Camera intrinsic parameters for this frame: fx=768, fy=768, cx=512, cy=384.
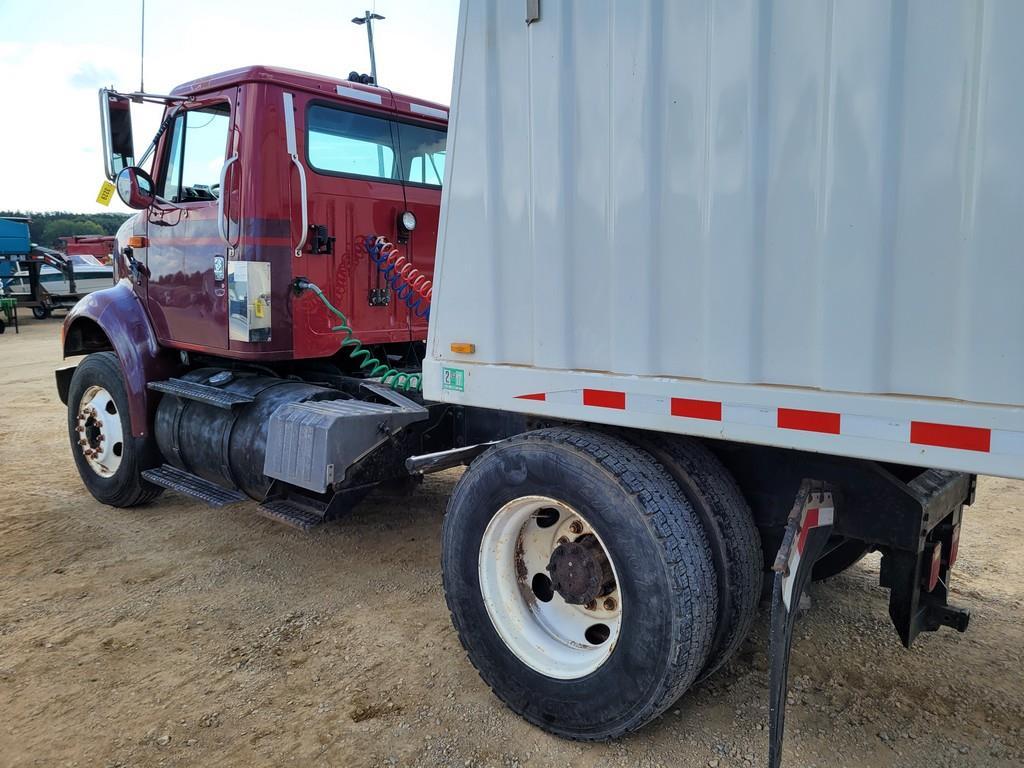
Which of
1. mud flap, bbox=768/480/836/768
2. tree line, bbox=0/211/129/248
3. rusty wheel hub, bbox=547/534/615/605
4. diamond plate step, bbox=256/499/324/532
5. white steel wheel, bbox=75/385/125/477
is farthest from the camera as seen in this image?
tree line, bbox=0/211/129/248

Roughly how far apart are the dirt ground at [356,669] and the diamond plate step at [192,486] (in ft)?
1.22

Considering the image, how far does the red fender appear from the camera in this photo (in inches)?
209

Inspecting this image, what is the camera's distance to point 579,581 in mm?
2787

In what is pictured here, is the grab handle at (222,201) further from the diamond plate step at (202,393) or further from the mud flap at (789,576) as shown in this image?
the mud flap at (789,576)

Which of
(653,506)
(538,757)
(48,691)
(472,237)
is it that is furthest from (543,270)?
(48,691)

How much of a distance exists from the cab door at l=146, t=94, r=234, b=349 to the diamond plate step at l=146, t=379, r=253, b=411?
0.88 feet

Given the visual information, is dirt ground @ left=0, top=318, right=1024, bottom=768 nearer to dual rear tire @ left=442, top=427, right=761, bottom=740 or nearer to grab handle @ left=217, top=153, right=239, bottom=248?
dual rear tire @ left=442, top=427, right=761, bottom=740

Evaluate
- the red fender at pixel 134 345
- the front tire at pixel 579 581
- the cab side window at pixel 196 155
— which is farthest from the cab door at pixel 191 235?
the front tire at pixel 579 581

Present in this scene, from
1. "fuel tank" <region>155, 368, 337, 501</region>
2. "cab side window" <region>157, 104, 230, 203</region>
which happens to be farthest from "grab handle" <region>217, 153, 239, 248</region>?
"fuel tank" <region>155, 368, 337, 501</region>

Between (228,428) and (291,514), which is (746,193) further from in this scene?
(228,428)

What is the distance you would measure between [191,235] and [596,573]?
3.58 m

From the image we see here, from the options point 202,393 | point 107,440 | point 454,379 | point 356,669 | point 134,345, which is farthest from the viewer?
point 107,440

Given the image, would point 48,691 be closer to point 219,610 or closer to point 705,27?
point 219,610

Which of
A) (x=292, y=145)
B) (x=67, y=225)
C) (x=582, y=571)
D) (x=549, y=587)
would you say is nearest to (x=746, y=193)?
(x=582, y=571)
